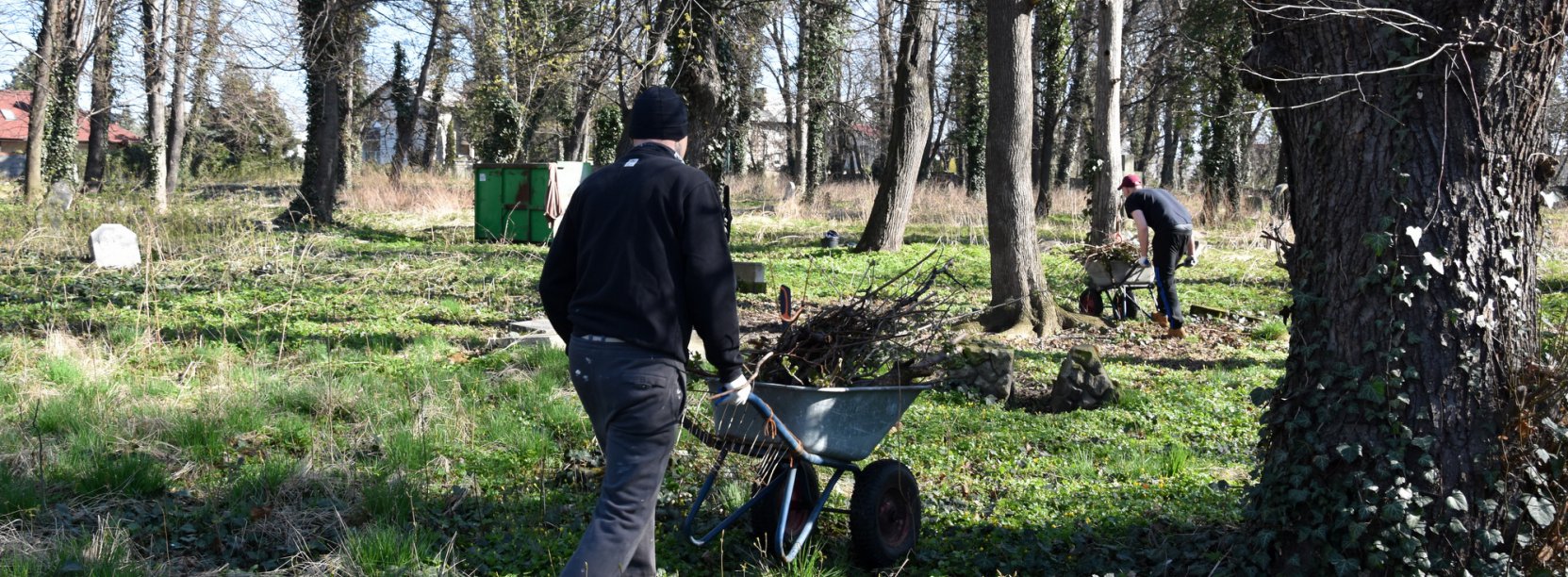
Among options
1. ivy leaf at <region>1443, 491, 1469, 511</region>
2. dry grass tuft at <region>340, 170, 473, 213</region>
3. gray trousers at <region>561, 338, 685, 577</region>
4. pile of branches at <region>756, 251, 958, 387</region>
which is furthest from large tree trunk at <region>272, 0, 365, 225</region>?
ivy leaf at <region>1443, 491, 1469, 511</region>

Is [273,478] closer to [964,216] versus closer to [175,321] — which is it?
[175,321]

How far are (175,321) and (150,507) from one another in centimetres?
463

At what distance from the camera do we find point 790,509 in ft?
13.3

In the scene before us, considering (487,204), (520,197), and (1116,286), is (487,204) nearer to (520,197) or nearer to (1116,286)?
(520,197)

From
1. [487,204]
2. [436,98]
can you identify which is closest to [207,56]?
[487,204]

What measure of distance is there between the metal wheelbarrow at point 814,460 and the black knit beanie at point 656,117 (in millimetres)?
878

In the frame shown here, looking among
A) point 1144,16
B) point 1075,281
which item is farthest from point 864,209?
point 1144,16

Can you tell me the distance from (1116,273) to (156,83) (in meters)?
22.3

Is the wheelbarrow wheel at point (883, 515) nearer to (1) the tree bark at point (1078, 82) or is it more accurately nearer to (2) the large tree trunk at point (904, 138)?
(2) the large tree trunk at point (904, 138)

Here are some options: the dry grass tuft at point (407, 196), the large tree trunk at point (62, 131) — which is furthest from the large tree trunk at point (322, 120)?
the large tree trunk at point (62, 131)

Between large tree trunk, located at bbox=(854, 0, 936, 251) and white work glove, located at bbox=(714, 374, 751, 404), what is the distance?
36.3 ft

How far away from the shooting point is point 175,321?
837cm

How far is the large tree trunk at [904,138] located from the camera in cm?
1408

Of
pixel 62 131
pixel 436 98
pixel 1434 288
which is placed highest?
pixel 436 98
